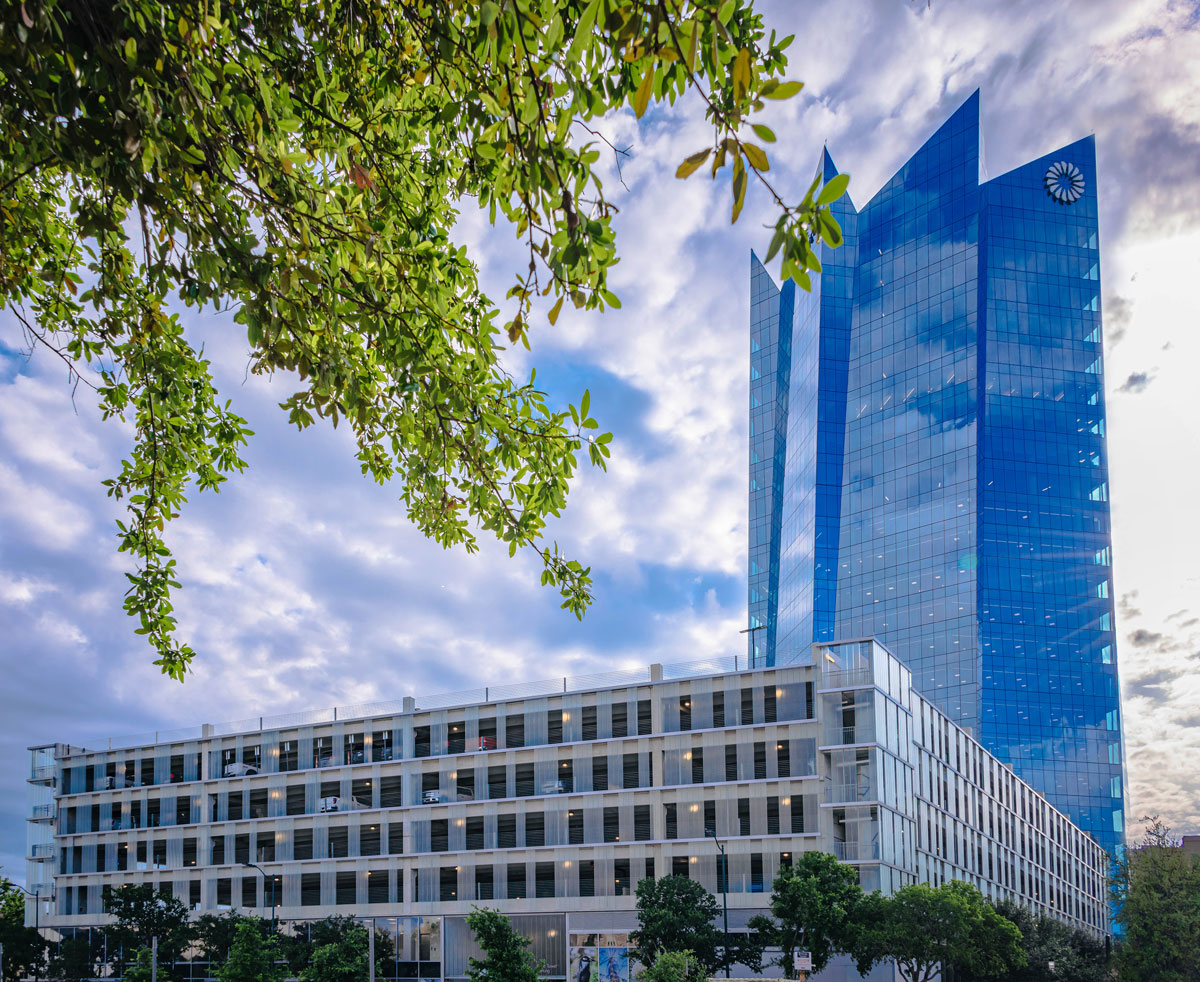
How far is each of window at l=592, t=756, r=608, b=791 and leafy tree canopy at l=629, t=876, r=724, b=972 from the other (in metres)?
11.8

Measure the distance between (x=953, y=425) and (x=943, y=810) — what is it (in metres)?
71.4

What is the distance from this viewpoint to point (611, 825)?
205 ft

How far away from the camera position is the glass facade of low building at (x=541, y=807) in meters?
57.7

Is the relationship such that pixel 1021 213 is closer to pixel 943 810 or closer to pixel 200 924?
pixel 943 810

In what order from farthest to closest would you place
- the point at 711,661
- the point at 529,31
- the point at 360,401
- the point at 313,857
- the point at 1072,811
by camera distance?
the point at 1072,811 → the point at 313,857 → the point at 711,661 → the point at 360,401 → the point at 529,31

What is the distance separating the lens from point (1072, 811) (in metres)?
123

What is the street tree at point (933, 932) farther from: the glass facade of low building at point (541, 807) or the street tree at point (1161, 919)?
the street tree at point (1161, 919)

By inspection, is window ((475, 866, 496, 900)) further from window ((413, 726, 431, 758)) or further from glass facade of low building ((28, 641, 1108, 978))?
window ((413, 726, 431, 758))

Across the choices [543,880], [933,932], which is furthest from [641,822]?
[933,932]

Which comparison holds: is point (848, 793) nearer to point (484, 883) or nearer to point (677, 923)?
point (677, 923)

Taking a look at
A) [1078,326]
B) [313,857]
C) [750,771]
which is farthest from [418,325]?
[1078,326]

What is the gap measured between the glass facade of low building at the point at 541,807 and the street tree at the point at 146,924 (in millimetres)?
2671

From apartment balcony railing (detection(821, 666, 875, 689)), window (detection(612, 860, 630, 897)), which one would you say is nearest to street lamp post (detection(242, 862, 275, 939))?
window (detection(612, 860, 630, 897))

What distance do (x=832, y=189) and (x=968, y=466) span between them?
12812 centimetres
